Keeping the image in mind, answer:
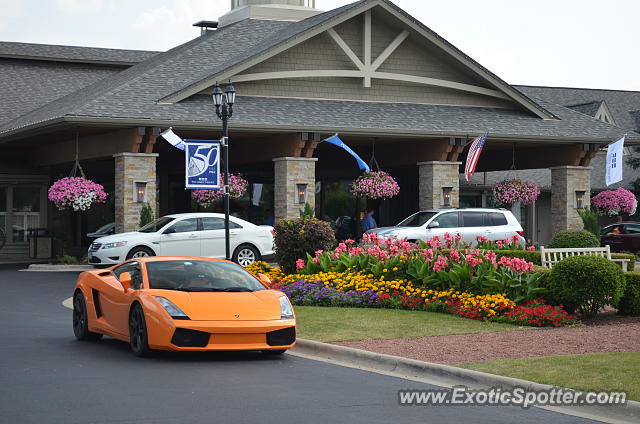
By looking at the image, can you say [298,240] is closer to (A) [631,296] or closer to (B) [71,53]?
(A) [631,296]

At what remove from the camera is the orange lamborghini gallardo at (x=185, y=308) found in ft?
38.7

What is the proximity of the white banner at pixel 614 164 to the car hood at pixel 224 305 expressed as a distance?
18096 millimetres

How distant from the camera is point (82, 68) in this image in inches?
1715

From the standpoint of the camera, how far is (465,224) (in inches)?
1112

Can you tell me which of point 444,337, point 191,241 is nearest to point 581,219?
point 191,241

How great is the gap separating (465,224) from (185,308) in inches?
682

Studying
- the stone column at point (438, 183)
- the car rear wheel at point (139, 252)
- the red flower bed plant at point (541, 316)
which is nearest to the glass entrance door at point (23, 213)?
the car rear wheel at point (139, 252)

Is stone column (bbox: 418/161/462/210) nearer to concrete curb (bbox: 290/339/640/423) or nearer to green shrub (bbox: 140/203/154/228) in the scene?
green shrub (bbox: 140/203/154/228)

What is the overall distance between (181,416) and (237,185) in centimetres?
2130

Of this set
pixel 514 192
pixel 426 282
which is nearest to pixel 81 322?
pixel 426 282

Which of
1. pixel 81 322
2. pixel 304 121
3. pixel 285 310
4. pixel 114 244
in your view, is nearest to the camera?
pixel 285 310

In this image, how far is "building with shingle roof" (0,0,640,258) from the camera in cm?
2848

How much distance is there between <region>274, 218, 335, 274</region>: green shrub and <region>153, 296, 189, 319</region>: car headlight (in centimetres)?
939

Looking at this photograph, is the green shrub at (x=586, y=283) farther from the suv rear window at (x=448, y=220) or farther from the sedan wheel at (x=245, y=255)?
the sedan wheel at (x=245, y=255)
